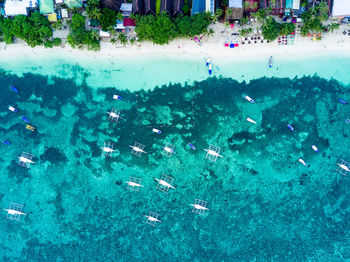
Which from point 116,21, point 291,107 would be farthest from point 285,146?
point 116,21

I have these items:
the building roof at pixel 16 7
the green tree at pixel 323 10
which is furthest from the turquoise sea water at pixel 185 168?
the building roof at pixel 16 7

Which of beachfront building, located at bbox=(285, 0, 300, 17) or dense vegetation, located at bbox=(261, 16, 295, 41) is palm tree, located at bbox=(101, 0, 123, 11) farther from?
beachfront building, located at bbox=(285, 0, 300, 17)

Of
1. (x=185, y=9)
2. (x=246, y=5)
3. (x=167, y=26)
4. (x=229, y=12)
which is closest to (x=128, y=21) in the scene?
(x=167, y=26)

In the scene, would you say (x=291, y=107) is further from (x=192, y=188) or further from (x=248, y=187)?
(x=192, y=188)

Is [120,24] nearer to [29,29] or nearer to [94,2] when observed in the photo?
[94,2]

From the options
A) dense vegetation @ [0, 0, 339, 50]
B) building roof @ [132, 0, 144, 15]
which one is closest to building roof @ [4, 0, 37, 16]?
dense vegetation @ [0, 0, 339, 50]

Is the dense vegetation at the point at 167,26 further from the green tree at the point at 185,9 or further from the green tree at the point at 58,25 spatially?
the green tree at the point at 58,25
